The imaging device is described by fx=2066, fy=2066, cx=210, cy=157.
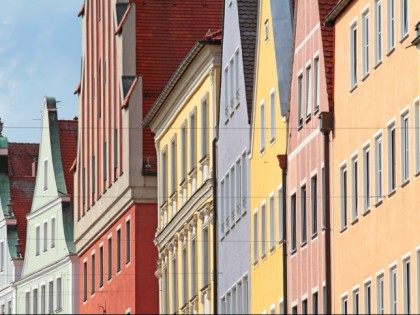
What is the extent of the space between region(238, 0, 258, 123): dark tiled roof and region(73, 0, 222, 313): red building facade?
16170 millimetres

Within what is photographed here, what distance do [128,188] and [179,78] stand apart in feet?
29.8

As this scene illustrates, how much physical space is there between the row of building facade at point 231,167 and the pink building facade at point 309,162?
7cm

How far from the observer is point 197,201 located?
2832 inches

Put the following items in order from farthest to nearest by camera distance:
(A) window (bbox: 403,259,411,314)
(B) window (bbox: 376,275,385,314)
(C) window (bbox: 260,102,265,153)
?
1. (C) window (bbox: 260,102,265,153)
2. (B) window (bbox: 376,275,385,314)
3. (A) window (bbox: 403,259,411,314)

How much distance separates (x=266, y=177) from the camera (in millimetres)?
62125

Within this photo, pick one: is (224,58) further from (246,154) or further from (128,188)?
(128,188)

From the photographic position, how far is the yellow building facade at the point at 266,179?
6056cm

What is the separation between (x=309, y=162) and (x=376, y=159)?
21.5 feet

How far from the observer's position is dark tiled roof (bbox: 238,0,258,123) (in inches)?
2557

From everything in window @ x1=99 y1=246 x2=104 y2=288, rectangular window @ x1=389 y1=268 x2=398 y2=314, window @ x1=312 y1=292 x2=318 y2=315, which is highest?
window @ x1=99 y1=246 x2=104 y2=288

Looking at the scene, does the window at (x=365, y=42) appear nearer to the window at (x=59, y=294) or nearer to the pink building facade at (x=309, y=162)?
the pink building facade at (x=309, y=162)

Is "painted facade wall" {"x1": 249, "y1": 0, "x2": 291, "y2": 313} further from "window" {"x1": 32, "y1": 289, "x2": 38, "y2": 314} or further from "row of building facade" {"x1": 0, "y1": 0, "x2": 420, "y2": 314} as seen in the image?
"window" {"x1": 32, "y1": 289, "x2": 38, "y2": 314}

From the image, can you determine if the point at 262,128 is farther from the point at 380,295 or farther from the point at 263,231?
the point at 380,295

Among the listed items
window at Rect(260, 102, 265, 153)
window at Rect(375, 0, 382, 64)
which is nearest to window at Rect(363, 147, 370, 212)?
window at Rect(375, 0, 382, 64)
